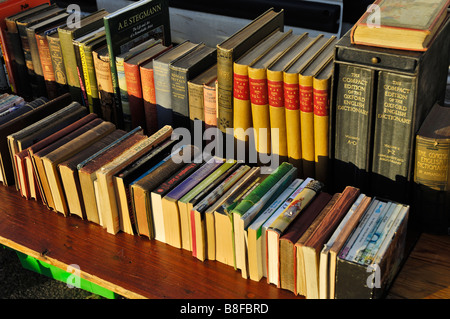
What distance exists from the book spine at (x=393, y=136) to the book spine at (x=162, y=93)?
69 cm

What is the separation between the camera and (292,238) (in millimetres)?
1380

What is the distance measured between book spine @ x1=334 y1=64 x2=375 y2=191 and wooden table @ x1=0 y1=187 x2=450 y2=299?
27 cm

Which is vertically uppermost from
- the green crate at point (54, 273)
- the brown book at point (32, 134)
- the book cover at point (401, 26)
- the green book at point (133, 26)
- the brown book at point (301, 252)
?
the book cover at point (401, 26)

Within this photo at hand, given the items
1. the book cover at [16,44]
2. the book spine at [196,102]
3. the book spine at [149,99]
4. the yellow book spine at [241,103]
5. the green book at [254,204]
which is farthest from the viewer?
the book cover at [16,44]

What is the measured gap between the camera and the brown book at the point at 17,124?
1.84 metres

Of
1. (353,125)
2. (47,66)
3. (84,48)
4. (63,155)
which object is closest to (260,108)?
(353,125)

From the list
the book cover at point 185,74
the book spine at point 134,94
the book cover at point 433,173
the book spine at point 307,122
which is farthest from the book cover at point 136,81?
the book cover at point 433,173

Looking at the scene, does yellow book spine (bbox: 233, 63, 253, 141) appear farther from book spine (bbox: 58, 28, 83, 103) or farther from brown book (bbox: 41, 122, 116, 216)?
book spine (bbox: 58, 28, 83, 103)

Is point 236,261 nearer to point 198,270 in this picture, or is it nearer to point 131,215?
point 198,270

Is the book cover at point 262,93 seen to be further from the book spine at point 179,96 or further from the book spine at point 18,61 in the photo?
the book spine at point 18,61

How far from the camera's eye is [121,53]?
1910 millimetres

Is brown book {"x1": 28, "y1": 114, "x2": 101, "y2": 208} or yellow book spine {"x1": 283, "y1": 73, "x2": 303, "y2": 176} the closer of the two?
yellow book spine {"x1": 283, "y1": 73, "x2": 303, "y2": 176}

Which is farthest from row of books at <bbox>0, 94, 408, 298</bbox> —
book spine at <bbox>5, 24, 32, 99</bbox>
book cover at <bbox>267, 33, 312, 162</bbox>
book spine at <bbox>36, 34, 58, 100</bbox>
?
book spine at <bbox>5, 24, 32, 99</bbox>

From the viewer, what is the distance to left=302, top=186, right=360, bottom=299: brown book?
1.34 metres
